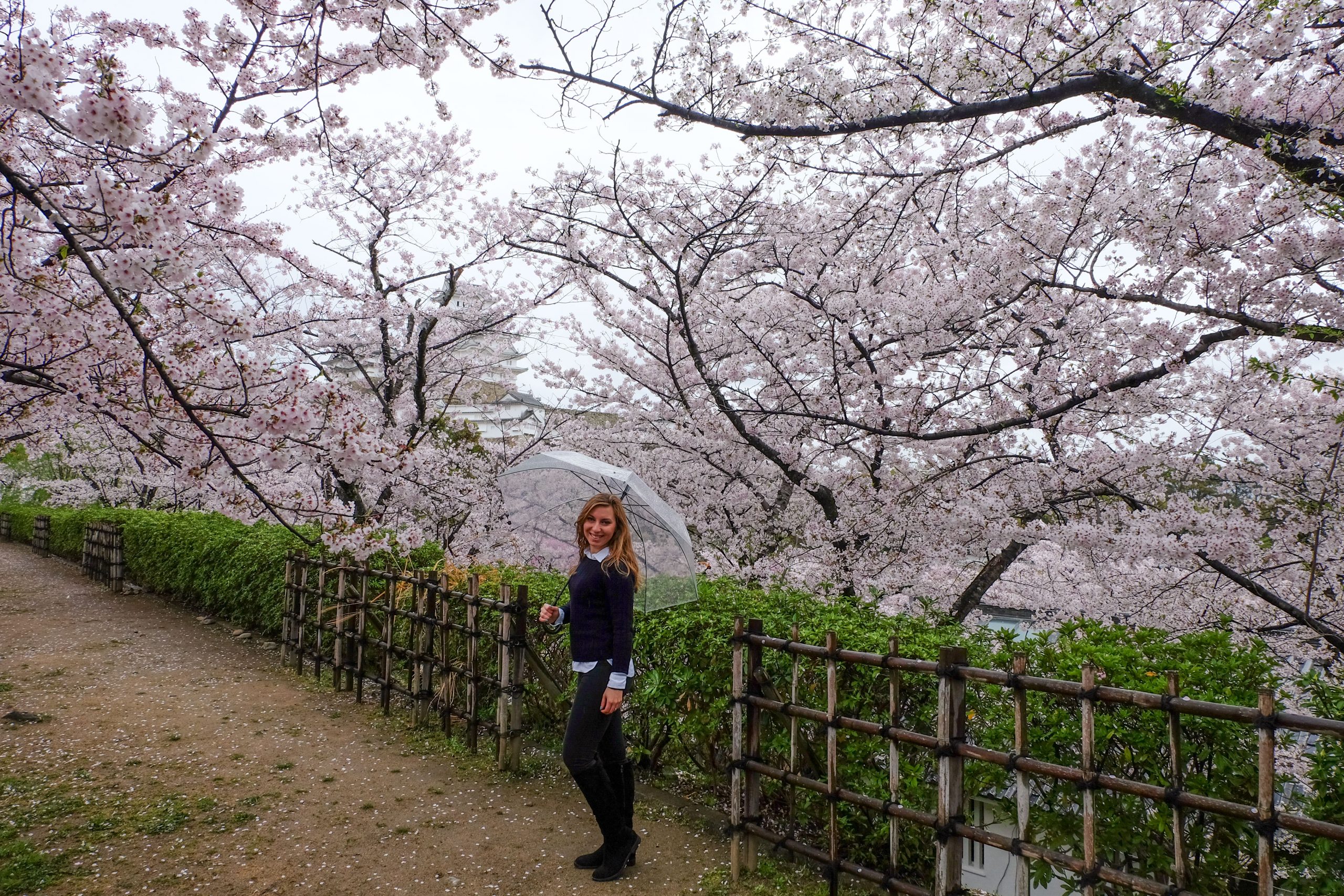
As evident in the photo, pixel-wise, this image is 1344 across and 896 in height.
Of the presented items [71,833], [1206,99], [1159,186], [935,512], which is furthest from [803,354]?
[71,833]

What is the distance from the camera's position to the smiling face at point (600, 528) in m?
3.45

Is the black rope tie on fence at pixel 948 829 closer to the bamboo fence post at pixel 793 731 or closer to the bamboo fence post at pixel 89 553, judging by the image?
the bamboo fence post at pixel 793 731

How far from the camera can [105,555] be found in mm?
13297

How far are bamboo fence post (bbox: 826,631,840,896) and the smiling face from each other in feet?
3.44

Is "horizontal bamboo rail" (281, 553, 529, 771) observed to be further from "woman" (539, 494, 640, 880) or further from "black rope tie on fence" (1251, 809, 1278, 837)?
"black rope tie on fence" (1251, 809, 1278, 837)

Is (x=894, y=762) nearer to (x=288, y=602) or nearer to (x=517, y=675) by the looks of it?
(x=517, y=675)

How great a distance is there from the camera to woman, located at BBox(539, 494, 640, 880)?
328cm

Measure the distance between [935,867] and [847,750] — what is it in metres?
0.59

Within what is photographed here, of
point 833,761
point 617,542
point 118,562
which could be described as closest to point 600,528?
point 617,542

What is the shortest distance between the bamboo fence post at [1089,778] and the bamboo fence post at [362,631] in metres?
4.97

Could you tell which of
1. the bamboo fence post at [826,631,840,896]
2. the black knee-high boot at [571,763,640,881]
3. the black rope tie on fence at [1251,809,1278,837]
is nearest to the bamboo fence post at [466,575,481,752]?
the black knee-high boot at [571,763,640,881]

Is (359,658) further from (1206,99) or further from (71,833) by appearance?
(1206,99)

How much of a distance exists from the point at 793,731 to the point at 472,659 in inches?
93.9

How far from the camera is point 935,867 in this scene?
292cm
